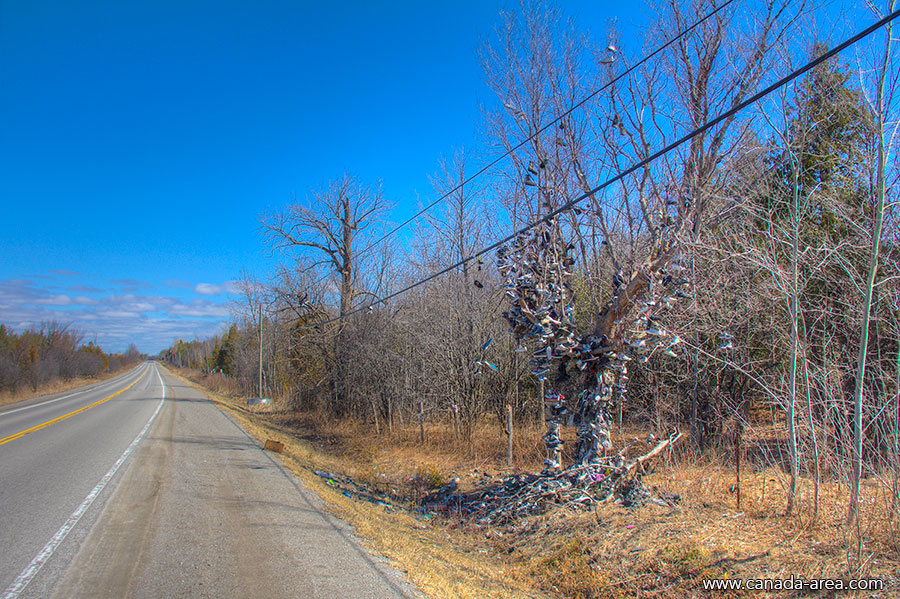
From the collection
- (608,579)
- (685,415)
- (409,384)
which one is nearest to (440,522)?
(608,579)

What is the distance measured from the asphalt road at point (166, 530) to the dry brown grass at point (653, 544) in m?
0.68

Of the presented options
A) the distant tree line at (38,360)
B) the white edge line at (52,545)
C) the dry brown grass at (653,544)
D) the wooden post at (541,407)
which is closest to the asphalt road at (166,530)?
the white edge line at (52,545)

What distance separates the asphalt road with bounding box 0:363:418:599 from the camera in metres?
4.42

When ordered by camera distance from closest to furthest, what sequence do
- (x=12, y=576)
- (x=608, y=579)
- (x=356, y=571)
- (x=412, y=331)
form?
1. (x=12, y=576)
2. (x=356, y=571)
3. (x=608, y=579)
4. (x=412, y=331)

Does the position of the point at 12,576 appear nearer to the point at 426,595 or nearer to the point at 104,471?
the point at 426,595

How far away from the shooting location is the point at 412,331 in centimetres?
1723

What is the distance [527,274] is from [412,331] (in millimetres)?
9308

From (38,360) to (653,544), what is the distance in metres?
49.5

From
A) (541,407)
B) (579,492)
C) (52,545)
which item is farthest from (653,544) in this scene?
(541,407)

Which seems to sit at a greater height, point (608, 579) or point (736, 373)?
point (736, 373)

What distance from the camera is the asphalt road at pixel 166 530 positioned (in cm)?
442

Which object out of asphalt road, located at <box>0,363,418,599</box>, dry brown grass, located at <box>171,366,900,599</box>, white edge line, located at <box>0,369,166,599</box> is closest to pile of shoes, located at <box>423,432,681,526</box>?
dry brown grass, located at <box>171,366,900,599</box>

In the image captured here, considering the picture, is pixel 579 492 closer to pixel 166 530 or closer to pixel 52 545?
pixel 166 530

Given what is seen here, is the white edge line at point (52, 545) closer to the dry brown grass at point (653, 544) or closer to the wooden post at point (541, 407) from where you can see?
the dry brown grass at point (653, 544)
